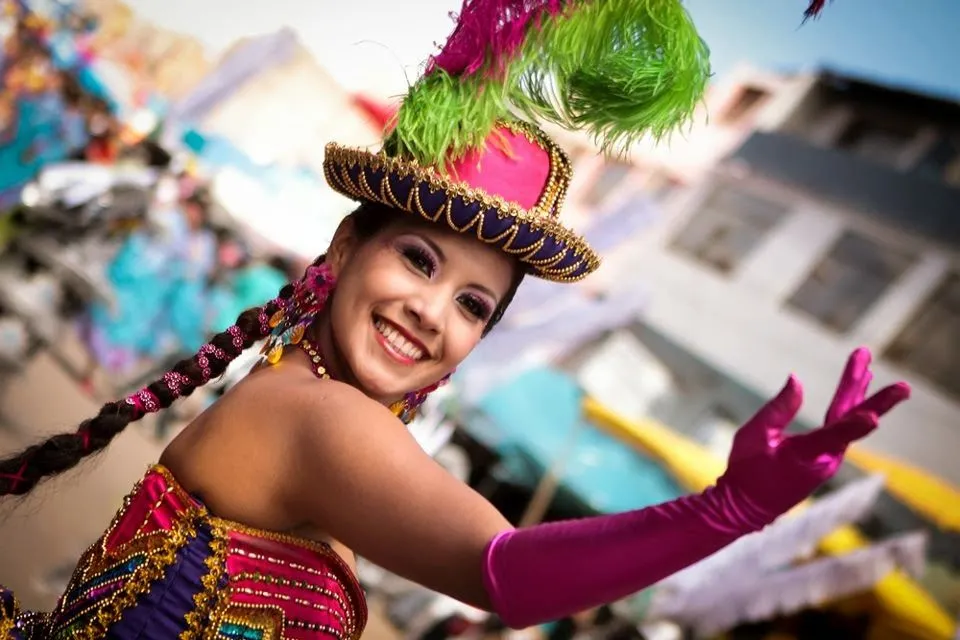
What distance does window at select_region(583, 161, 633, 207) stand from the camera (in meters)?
10.9

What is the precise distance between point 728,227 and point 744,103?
2221 mm

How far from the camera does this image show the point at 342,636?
1.29 m

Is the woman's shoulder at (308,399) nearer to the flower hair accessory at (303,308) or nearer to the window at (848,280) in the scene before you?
the flower hair accessory at (303,308)

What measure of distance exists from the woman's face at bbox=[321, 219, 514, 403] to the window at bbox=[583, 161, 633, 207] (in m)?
9.91

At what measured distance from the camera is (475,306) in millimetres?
1399

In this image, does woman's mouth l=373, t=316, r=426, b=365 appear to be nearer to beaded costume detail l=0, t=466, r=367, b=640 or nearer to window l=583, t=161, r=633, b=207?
beaded costume detail l=0, t=466, r=367, b=640

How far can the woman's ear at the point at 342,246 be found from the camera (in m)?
1.45

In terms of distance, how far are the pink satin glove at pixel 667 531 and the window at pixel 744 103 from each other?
10.9 meters

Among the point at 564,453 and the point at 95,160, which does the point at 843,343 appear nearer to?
the point at 564,453

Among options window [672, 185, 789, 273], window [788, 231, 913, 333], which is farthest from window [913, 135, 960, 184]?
window [672, 185, 789, 273]

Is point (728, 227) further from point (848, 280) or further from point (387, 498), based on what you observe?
point (387, 498)

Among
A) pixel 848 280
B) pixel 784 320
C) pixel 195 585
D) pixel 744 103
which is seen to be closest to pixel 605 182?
pixel 744 103

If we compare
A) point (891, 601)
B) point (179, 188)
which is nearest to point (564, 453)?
point (891, 601)

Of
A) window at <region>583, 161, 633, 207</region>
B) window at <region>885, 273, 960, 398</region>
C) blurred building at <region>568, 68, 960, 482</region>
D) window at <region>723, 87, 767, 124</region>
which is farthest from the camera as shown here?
window at <region>583, 161, 633, 207</region>
